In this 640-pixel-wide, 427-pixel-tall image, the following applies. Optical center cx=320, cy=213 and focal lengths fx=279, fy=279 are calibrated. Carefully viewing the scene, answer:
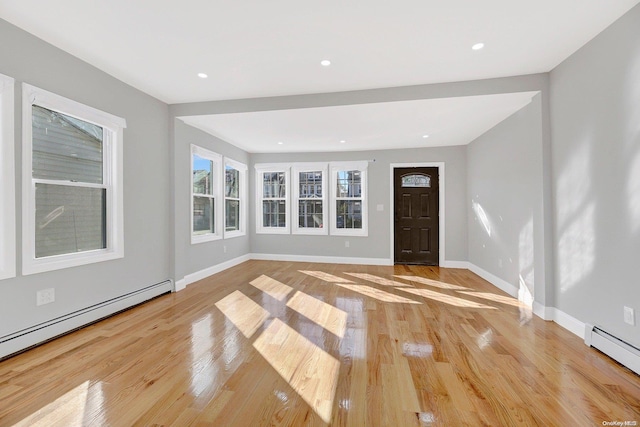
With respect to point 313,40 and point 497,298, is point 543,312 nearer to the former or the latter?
point 497,298

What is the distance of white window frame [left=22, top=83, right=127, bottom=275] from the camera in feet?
7.66

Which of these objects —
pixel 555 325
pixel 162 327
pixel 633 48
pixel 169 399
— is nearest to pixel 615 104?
pixel 633 48

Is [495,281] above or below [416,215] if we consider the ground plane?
below

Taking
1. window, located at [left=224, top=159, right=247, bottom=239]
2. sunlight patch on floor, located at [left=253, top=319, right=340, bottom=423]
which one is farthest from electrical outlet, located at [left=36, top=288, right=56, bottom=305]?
window, located at [left=224, top=159, right=247, bottom=239]

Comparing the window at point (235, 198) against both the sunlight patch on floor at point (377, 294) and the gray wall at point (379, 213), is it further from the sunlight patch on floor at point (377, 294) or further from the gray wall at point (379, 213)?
the sunlight patch on floor at point (377, 294)

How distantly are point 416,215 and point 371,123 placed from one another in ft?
8.50

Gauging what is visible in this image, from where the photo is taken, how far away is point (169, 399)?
5.58 feet

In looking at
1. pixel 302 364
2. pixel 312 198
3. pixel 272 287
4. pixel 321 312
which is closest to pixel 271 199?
pixel 312 198

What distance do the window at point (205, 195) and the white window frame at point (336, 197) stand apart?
2400 millimetres

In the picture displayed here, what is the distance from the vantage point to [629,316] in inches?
81.9

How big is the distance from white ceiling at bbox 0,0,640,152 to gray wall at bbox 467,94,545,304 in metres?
0.46

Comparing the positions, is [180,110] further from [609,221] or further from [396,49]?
[609,221]

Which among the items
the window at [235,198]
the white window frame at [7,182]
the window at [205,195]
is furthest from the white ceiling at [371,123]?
the white window frame at [7,182]

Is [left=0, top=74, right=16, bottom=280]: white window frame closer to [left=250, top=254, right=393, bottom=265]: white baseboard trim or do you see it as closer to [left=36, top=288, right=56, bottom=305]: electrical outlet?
[left=36, top=288, right=56, bottom=305]: electrical outlet
